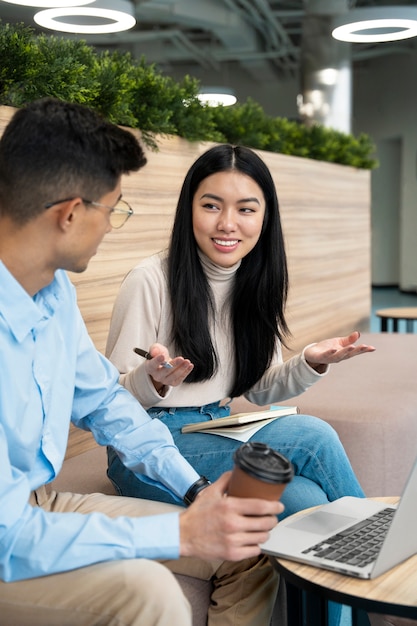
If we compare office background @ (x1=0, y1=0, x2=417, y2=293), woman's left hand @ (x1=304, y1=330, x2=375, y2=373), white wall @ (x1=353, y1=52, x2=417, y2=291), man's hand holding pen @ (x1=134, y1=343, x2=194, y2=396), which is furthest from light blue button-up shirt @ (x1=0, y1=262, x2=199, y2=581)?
white wall @ (x1=353, y1=52, x2=417, y2=291)

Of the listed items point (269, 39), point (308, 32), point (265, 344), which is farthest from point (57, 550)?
point (269, 39)

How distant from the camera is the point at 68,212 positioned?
1.39m

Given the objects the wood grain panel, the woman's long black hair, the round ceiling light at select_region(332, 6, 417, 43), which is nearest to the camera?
the woman's long black hair

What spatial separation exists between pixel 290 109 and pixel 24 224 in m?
11.9

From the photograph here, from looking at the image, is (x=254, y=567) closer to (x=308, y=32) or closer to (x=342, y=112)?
(x=342, y=112)

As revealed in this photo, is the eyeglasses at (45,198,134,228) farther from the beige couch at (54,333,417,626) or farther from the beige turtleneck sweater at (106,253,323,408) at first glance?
the beige couch at (54,333,417,626)

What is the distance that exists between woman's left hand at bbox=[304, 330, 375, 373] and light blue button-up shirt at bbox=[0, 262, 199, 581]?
65cm

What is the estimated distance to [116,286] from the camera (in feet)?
10.1

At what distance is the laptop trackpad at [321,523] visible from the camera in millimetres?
1664

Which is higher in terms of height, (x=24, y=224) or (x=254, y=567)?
(x=24, y=224)

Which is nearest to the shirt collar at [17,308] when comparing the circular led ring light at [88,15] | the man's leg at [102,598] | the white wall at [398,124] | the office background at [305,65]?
the man's leg at [102,598]

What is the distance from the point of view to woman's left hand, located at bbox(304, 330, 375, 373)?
222cm

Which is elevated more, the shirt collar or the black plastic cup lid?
the shirt collar

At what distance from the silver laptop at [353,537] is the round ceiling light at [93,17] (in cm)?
351
